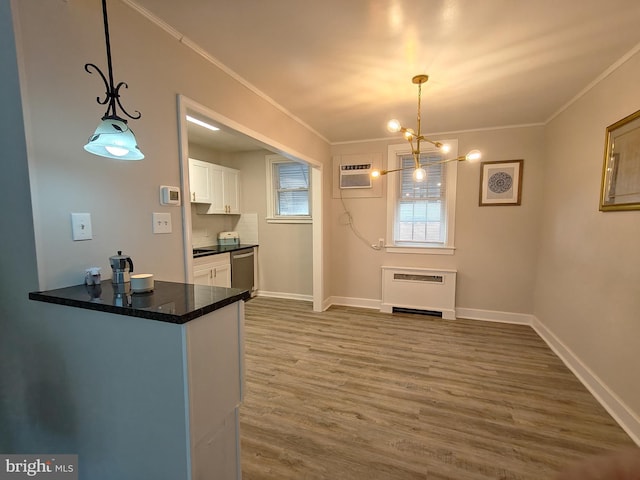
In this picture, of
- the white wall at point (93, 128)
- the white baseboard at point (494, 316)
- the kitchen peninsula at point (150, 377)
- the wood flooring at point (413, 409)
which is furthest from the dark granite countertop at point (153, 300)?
the white baseboard at point (494, 316)

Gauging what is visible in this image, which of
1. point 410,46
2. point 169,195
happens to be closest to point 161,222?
point 169,195

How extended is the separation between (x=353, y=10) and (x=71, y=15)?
1395 mm

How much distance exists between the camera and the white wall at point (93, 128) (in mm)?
1207

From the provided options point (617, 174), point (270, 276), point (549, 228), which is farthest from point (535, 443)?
point (270, 276)

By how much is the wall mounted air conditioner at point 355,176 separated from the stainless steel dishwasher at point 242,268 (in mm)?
1935

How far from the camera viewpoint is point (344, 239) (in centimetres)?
452

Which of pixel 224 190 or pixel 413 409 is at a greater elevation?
pixel 224 190

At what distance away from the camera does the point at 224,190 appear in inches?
183

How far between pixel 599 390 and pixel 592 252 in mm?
1100

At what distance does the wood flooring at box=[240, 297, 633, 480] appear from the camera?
5.36 ft

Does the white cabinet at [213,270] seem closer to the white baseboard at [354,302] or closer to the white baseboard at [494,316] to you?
the white baseboard at [354,302]

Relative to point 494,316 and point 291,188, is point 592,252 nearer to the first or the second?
point 494,316

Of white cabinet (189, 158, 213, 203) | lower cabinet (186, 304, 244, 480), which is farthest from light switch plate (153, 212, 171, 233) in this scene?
white cabinet (189, 158, 213, 203)

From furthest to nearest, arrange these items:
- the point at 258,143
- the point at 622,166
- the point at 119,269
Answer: the point at 258,143
the point at 622,166
the point at 119,269
